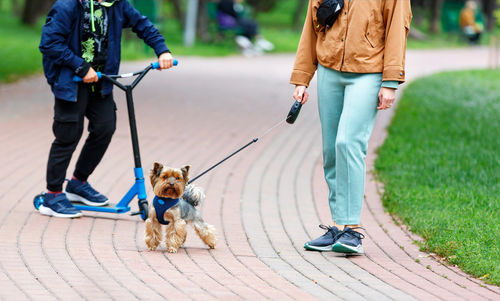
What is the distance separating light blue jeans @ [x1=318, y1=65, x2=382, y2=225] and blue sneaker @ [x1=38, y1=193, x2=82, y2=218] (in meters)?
2.01

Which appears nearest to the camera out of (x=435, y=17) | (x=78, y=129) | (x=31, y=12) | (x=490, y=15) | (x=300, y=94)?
(x=300, y=94)

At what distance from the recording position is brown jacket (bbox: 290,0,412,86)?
572 cm

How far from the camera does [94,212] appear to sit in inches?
284

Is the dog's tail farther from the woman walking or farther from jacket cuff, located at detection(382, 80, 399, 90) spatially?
jacket cuff, located at detection(382, 80, 399, 90)

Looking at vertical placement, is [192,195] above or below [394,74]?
below

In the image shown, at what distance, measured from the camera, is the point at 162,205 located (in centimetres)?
586

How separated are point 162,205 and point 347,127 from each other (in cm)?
128

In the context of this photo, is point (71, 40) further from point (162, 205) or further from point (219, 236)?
point (219, 236)

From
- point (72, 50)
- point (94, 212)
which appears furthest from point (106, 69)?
point (94, 212)

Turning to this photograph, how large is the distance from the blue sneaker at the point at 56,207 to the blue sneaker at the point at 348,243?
6.82 feet

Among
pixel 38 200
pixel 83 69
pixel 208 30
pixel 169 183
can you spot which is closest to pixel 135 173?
pixel 38 200

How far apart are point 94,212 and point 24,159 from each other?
2332 millimetres

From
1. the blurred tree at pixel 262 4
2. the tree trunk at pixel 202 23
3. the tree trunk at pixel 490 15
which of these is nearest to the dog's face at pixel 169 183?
the tree trunk at pixel 202 23

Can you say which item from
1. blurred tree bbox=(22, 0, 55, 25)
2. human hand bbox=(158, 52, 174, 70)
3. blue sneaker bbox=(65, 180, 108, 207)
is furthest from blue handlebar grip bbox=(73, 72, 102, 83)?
blurred tree bbox=(22, 0, 55, 25)
